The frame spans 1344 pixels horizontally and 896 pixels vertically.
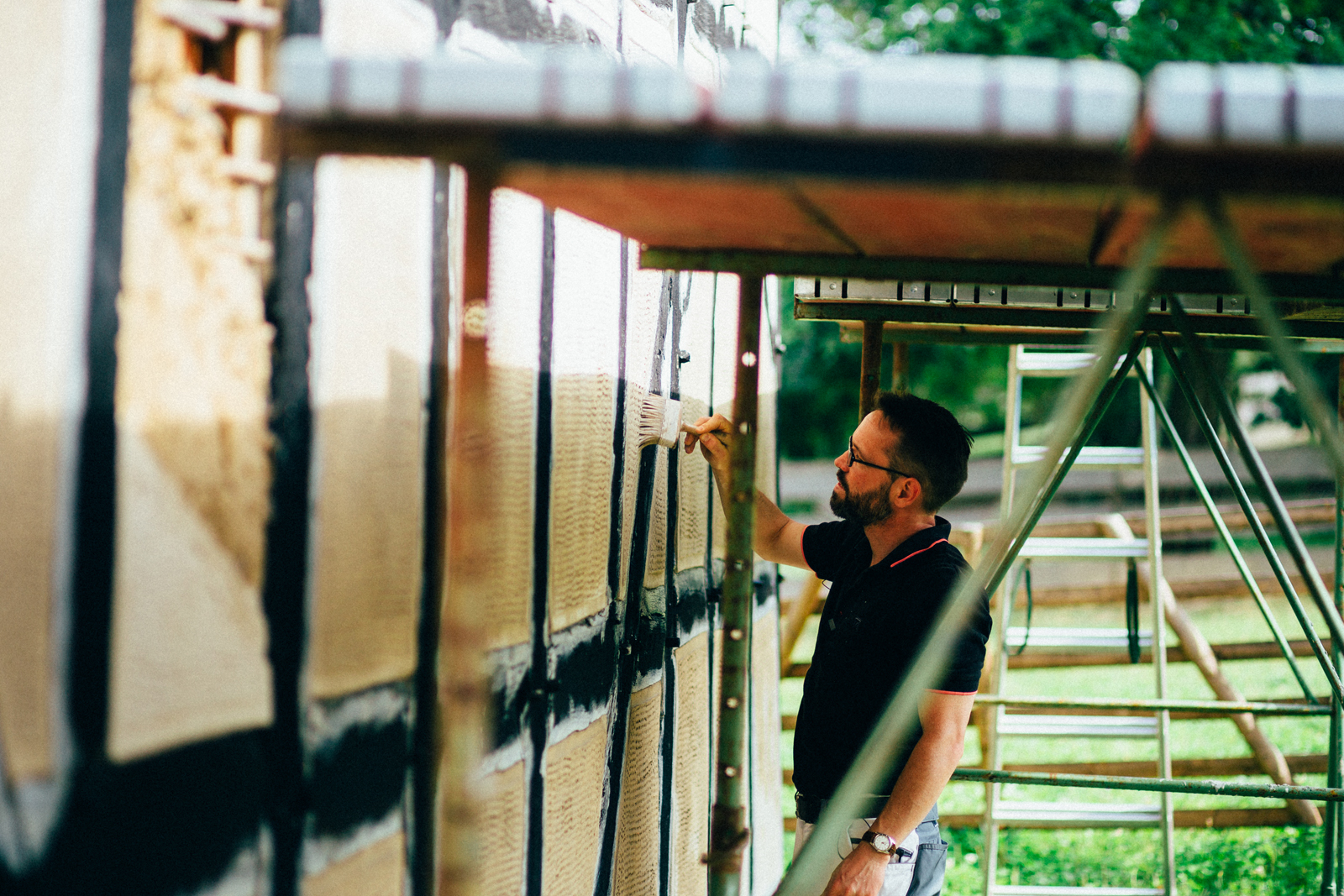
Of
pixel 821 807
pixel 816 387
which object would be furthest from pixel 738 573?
pixel 816 387

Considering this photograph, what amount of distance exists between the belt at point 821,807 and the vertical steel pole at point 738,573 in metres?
0.69

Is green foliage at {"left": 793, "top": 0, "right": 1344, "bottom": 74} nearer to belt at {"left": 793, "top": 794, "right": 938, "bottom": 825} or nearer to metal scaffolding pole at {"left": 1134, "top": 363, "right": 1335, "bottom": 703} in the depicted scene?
metal scaffolding pole at {"left": 1134, "top": 363, "right": 1335, "bottom": 703}

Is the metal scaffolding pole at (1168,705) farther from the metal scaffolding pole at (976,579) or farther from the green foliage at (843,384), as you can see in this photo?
the green foliage at (843,384)

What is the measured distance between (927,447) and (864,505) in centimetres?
22

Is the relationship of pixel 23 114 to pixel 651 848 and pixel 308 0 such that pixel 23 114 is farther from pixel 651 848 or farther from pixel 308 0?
pixel 651 848

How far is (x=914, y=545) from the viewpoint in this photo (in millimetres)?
2701

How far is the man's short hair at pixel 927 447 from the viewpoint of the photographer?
2.76m

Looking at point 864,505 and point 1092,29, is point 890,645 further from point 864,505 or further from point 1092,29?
point 1092,29

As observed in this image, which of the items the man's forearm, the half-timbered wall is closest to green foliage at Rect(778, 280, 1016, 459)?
the man's forearm

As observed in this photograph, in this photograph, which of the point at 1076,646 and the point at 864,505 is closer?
the point at 864,505

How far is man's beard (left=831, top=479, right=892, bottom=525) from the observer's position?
9.11 feet

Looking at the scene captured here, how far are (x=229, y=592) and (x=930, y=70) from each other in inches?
43.7

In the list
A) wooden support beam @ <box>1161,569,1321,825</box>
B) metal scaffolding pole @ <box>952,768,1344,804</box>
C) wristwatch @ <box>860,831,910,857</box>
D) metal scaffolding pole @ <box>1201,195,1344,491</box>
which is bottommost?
wooden support beam @ <box>1161,569,1321,825</box>

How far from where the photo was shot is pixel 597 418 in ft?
8.78
